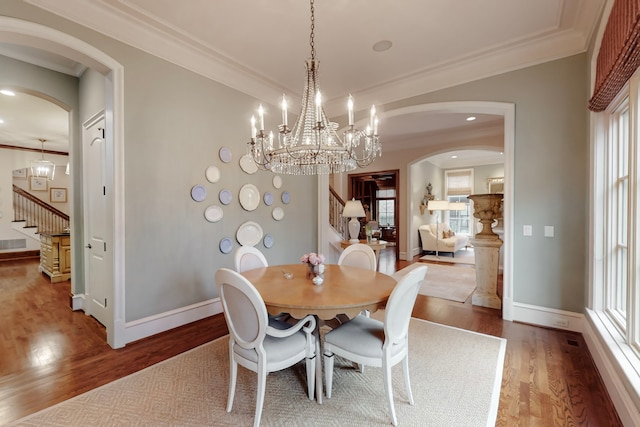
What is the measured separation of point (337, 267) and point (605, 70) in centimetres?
242

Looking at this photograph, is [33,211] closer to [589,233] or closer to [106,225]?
[106,225]

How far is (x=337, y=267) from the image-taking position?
2.67 metres

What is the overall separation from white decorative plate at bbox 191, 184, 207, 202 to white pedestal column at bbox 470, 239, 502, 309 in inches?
136

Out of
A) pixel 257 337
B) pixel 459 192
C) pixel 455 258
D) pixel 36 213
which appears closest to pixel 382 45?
pixel 257 337

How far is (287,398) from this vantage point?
183cm

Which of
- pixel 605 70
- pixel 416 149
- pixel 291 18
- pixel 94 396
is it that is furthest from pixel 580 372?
pixel 416 149

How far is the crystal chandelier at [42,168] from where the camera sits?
264 inches

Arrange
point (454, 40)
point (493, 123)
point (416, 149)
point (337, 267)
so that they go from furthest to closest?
point (416, 149) → point (493, 123) → point (454, 40) → point (337, 267)

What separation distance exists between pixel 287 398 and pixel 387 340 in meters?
0.80

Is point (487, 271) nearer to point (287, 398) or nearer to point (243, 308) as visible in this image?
point (287, 398)

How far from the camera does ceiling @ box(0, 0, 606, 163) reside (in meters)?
2.36

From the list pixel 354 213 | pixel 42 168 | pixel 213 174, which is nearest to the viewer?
pixel 213 174

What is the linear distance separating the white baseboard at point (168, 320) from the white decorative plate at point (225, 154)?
170 centimetres

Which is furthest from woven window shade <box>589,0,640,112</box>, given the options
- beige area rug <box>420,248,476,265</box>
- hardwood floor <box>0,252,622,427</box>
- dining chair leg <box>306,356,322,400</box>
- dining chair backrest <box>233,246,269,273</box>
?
beige area rug <box>420,248,476,265</box>
